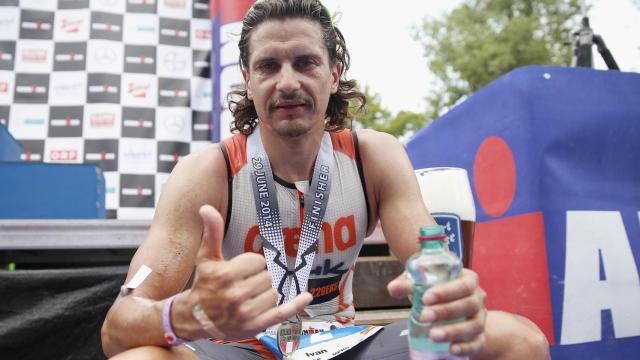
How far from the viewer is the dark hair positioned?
1.94m

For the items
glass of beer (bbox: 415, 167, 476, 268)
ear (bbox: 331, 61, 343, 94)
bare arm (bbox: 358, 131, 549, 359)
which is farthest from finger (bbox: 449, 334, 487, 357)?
ear (bbox: 331, 61, 343, 94)

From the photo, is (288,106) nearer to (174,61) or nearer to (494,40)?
(174,61)

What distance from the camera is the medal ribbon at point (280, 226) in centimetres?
170

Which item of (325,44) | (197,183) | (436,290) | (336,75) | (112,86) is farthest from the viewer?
(112,86)

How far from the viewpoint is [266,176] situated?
69.6 inches

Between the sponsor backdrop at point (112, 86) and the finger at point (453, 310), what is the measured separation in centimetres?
357

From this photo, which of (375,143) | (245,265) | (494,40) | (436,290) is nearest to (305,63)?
(375,143)

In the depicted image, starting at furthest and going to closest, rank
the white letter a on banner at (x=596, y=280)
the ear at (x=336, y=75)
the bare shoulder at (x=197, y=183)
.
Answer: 1. the white letter a on banner at (x=596, y=280)
2. the ear at (x=336, y=75)
3. the bare shoulder at (x=197, y=183)

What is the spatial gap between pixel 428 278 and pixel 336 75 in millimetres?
1288

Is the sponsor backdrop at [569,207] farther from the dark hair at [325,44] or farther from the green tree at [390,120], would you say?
the green tree at [390,120]

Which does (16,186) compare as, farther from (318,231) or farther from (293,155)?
(318,231)

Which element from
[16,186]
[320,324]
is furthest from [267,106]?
[16,186]

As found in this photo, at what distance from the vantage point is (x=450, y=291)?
3.30 ft

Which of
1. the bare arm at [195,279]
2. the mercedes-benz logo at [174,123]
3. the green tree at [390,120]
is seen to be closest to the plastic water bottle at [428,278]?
the bare arm at [195,279]
